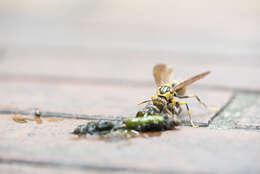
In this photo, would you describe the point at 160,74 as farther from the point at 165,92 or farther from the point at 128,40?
the point at 128,40

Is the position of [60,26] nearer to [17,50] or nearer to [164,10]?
[17,50]

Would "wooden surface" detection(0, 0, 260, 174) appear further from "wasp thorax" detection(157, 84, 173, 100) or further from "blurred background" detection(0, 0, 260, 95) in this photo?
"wasp thorax" detection(157, 84, 173, 100)

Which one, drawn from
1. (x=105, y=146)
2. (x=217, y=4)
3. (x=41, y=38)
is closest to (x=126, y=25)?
(x=41, y=38)

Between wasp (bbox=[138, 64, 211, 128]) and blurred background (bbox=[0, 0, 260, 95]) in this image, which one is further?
blurred background (bbox=[0, 0, 260, 95])

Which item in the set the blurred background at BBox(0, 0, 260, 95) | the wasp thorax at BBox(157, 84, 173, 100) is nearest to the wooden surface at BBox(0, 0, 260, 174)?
the blurred background at BBox(0, 0, 260, 95)

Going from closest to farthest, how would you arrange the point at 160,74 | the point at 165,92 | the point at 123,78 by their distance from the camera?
1. the point at 165,92
2. the point at 160,74
3. the point at 123,78

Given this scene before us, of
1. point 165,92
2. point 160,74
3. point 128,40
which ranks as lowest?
point 165,92

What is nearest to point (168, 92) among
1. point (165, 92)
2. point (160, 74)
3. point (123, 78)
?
point (165, 92)
